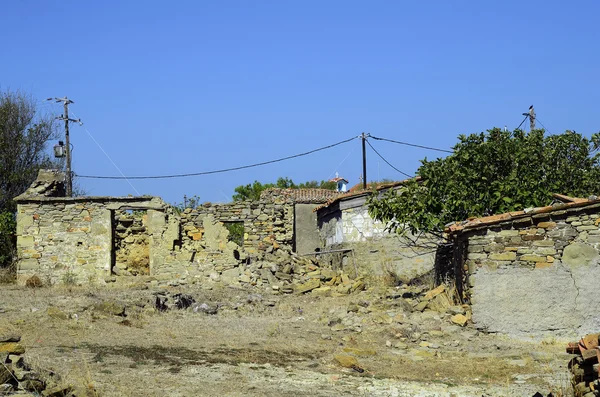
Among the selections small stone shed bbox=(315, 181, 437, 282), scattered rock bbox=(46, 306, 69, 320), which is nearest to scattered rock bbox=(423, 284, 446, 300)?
small stone shed bbox=(315, 181, 437, 282)

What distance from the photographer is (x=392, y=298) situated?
1705cm

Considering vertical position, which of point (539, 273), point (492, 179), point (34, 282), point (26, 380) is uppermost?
point (492, 179)

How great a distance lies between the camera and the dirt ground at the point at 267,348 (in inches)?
391

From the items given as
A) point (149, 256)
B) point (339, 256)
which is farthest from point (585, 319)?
point (149, 256)

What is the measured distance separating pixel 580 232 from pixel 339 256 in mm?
10760

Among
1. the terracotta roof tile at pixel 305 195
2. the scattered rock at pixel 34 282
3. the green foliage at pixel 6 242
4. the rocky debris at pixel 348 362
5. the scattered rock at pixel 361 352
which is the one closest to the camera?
the rocky debris at pixel 348 362

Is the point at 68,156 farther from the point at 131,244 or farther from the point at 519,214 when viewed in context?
the point at 519,214

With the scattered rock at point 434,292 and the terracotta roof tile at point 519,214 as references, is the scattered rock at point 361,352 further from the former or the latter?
the scattered rock at point 434,292

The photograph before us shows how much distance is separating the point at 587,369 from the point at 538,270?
497cm

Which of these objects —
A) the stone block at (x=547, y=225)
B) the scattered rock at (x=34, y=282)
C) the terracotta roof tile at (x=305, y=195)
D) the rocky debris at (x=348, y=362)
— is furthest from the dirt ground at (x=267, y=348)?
the terracotta roof tile at (x=305, y=195)

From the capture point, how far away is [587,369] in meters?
9.04

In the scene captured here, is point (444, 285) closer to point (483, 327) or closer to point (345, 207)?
point (483, 327)

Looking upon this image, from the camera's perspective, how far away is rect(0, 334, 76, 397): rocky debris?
824cm

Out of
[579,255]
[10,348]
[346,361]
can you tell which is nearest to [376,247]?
[579,255]
